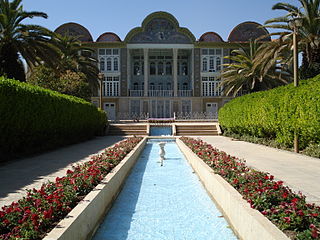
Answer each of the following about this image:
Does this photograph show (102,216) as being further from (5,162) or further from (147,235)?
(5,162)

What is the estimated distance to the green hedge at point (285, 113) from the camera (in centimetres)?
923

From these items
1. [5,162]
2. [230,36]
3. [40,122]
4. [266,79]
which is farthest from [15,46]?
[230,36]

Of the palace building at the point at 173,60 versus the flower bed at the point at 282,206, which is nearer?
the flower bed at the point at 282,206

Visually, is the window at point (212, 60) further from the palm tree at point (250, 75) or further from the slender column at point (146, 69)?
the palm tree at point (250, 75)

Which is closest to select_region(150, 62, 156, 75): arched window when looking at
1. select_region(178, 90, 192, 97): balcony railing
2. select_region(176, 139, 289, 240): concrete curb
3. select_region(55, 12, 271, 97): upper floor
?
select_region(55, 12, 271, 97): upper floor

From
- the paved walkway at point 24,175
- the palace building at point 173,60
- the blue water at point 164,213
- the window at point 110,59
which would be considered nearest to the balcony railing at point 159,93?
the palace building at point 173,60

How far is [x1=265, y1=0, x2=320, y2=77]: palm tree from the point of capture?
15.2 metres

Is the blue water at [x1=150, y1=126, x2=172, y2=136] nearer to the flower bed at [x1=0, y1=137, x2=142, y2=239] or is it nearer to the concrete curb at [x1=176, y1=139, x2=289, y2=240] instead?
the concrete curb at [x1=176, y1=139, x2=289, y2=240]

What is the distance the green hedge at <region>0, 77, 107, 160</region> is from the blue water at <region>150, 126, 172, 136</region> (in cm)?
859

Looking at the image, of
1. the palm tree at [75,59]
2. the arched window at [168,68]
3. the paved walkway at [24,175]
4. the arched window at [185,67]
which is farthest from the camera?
the arched window at [185,67]

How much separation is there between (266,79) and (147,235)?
23384mm

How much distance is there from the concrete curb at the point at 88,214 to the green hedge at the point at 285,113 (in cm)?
654

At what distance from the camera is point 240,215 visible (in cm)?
366

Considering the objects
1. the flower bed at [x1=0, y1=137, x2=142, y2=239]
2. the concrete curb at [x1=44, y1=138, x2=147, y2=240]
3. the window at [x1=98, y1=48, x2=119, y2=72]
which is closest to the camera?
the flower bed at [x1=0, y1=137, x2=142, y2=239]
